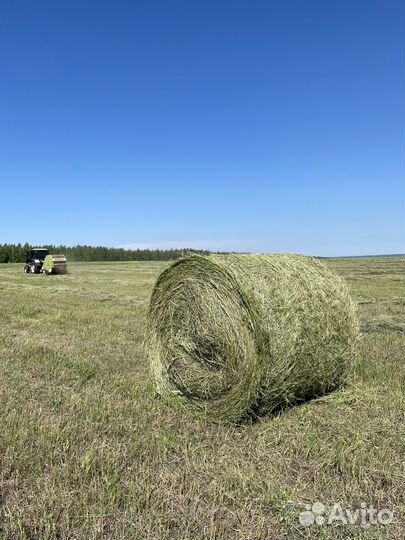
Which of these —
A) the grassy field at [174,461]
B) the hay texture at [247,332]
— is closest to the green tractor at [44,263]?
the grassy field at [174,461]

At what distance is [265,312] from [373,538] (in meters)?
2.10

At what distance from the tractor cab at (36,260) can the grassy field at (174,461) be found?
29026 mm

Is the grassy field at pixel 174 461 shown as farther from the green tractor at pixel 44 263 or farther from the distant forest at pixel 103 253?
the distant forest at pixel 103 253

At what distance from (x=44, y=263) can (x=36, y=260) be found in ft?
9.49

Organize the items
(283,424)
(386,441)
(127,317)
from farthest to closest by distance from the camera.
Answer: (127,317) < (283,424) < (386,441)

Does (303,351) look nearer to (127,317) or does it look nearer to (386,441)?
(386,441)

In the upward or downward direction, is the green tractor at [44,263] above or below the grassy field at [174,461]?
above

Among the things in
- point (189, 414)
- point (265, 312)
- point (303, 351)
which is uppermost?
point (265, 312)

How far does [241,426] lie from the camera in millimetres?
4273

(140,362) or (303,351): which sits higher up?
(303,351)

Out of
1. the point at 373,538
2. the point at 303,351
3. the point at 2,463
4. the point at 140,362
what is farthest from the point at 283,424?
the point at 140,362

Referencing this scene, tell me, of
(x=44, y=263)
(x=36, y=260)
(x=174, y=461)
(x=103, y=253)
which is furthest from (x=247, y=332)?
(x=103, y=253)

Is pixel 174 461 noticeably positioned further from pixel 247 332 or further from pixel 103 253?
pixel 103 253

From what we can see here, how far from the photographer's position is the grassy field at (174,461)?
8.67 ft
